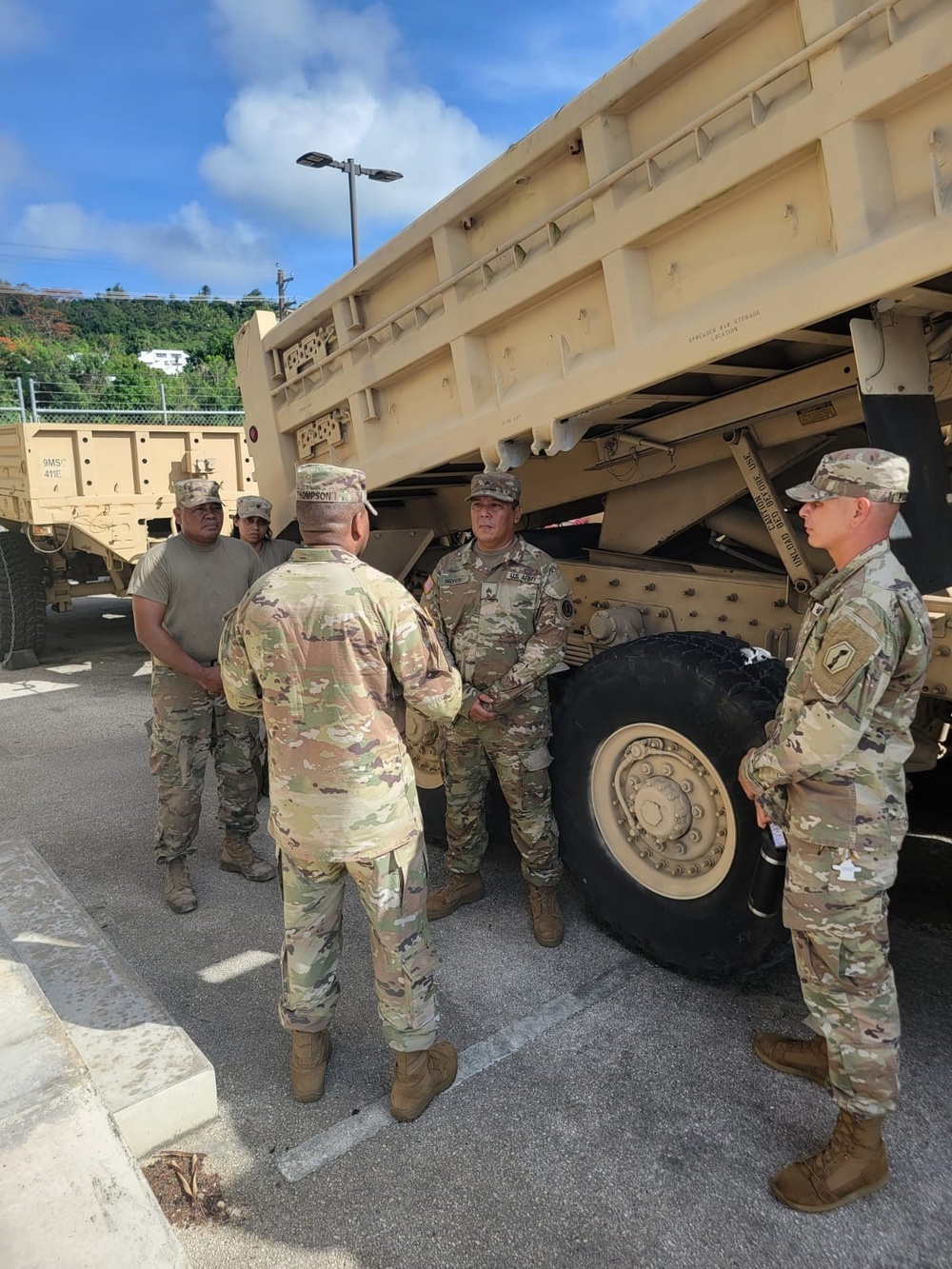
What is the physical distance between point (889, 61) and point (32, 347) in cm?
4649

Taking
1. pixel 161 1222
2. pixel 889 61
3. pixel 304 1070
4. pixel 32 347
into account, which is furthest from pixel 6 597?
pixel 32 347

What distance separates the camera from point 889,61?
6.05ft

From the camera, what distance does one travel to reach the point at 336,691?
7.38 feet

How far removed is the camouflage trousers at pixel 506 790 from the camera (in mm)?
3193

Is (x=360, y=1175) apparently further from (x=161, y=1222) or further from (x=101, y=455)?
(x=101, y=455)

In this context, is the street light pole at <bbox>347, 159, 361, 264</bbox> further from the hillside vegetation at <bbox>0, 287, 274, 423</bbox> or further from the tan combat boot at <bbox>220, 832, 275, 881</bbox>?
the tan combat boot at <bbox>220, 832, 275, 881</bbox>

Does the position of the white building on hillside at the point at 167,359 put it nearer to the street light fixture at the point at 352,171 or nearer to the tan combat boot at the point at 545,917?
the street light fixture at the point at 352,171

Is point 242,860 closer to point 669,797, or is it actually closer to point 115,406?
point 669,797

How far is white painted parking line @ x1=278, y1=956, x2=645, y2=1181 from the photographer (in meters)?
2.26

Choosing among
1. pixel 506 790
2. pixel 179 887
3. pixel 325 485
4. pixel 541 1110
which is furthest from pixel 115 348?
pixel 541 1110

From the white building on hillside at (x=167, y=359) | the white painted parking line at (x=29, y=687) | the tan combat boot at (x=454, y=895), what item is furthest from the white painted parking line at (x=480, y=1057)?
the white building on hillside at (x=167, y=359)

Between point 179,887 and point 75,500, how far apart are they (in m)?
5.39

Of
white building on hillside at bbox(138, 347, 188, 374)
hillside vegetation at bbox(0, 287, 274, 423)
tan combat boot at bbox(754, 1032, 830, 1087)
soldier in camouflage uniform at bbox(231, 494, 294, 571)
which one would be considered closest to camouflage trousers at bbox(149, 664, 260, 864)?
soldier in camouflage uniform at bbox(231, 494, 294, 571)

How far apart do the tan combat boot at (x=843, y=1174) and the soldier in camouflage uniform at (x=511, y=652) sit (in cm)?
123
